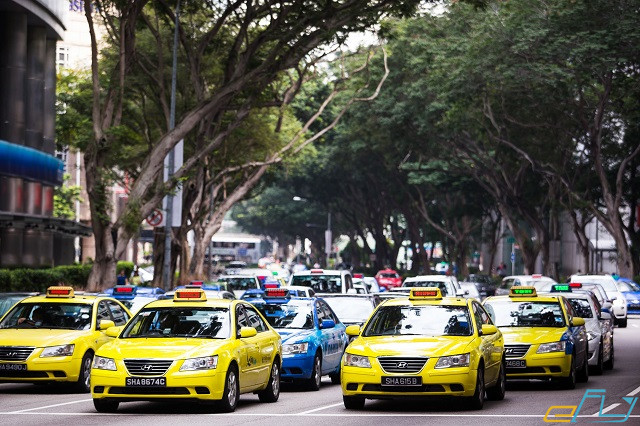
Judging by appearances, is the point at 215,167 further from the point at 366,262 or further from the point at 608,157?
the point at 366,262

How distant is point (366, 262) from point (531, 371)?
88.3m

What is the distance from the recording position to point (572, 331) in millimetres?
20297

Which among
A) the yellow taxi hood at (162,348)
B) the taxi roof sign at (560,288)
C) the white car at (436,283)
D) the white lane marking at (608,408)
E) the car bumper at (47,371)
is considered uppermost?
the white car at (436,283)

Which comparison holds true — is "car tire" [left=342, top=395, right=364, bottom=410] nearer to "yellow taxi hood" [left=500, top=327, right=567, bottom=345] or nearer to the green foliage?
"yellow taxi hood" [left=500, top=327, right=567, bottom=345]

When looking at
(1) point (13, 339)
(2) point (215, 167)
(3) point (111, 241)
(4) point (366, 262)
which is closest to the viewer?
(1) point (13, 339)

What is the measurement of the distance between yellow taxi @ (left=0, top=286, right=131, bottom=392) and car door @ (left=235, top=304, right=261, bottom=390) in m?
2.09

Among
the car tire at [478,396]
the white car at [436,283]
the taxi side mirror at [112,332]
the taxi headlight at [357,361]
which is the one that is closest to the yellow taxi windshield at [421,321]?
the car tire at [478,396]

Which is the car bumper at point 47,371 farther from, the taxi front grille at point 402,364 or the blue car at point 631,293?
the blue car at point 631,293

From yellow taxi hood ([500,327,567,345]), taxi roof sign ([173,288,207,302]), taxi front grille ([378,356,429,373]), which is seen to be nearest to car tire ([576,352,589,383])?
yellow taxi hood ([500,327,567,345])

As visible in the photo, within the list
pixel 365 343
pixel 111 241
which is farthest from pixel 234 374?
pixel 111 241

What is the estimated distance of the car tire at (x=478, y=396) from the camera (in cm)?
1608

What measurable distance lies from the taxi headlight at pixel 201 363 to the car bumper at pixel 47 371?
3.95 meters

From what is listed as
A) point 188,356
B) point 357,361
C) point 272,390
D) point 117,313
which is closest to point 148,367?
point 188,356

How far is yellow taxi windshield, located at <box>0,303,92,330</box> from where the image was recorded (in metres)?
19.4
